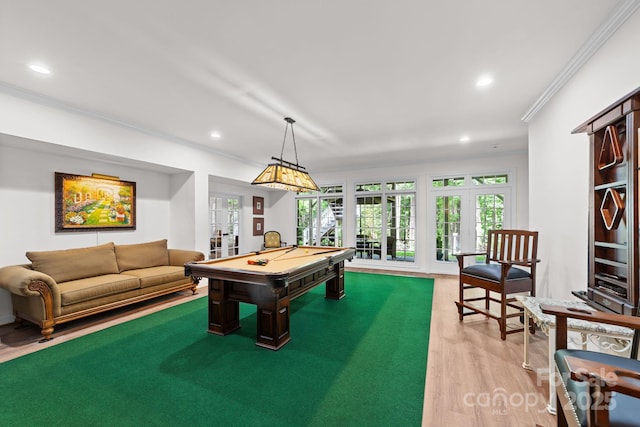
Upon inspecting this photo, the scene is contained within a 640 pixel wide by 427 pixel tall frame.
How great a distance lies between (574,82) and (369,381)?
313 centimetres

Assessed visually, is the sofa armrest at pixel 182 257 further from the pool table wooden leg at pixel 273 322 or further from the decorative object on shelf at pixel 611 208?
the decorative object on shelf at pixel 611 208

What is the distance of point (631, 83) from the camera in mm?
1735

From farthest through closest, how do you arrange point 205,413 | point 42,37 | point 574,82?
point 574,82 → point 42,37 → point 205,413

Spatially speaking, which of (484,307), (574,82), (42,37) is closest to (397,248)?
(484,307)

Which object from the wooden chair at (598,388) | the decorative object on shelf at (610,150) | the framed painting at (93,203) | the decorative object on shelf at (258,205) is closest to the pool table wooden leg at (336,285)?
the wooden chair at (598,388)

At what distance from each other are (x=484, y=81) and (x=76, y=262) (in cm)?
521

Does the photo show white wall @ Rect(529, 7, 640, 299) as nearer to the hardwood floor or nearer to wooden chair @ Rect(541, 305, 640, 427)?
the hardwood floor

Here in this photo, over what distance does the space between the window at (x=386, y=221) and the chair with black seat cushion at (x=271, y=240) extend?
213 cm

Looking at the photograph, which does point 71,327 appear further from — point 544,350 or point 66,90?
point 544,350

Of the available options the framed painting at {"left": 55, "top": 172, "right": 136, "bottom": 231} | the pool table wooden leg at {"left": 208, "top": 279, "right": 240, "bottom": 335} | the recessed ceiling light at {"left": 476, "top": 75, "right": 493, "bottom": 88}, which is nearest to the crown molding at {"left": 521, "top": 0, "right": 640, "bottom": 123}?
the recessed ceiling light at {"left": 476, "top": 75, "right": 493, "bottom": 88}

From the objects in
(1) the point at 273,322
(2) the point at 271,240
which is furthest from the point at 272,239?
(1) the point at 273,322

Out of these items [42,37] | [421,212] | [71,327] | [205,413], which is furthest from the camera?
[421,212]

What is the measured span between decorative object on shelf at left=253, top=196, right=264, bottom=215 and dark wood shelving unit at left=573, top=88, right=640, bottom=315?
21.4ft

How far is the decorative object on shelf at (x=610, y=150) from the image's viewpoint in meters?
1.58
